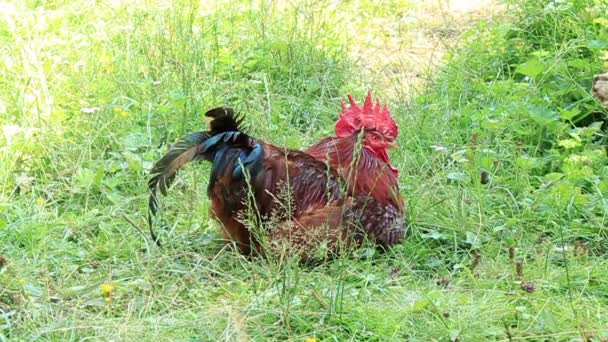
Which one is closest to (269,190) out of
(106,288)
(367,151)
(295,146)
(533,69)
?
(367,151)

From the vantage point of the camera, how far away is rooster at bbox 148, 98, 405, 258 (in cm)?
396

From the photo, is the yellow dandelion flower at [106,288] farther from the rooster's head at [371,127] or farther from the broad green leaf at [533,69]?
the broad green leaf at [533,69]

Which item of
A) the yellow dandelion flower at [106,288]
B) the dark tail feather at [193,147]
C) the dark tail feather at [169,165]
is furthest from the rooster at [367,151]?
the yellow dandelion flower at [106,288]

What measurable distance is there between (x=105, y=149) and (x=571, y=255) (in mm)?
2550

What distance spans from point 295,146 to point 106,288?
1.94 m

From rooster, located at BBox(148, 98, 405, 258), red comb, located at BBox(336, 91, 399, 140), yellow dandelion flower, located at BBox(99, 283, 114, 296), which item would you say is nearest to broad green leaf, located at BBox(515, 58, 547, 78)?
red comb, located at BBox(336, 91, 399, 140)

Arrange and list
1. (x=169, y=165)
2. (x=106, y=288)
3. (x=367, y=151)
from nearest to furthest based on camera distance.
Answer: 1. (x=106, y=288)
2. (x=169, y=165)
3. (x=367, y=151)

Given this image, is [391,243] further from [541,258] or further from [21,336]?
[21,336]

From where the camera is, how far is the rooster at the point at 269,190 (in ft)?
13.0

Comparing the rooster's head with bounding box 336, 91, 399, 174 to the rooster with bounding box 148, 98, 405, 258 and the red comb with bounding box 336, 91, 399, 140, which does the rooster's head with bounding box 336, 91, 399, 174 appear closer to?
the red comb with bounding box 336, 91, 399, 140

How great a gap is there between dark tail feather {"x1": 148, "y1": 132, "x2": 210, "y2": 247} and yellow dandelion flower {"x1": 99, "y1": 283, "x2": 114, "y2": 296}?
35 centimetres

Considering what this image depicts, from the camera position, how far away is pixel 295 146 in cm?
520

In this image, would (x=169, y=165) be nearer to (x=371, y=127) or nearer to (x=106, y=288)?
(x=106, y=288)

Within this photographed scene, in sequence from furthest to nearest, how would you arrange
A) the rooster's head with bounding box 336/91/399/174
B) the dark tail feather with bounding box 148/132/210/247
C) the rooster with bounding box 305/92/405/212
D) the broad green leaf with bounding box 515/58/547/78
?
the broad green leaf with bounding box 515/58/547/78, the rooster's head with bounding box 336/91/399/174, the rooster with bounding box 305/92/405/212, the dark tail feather with bounding box 148/132/210/247
